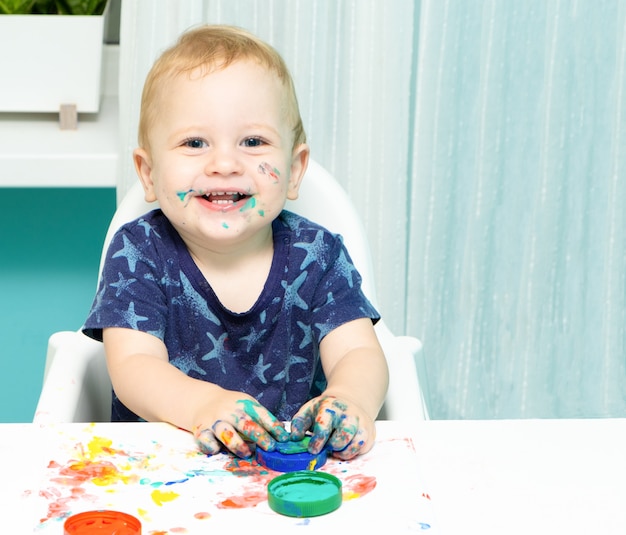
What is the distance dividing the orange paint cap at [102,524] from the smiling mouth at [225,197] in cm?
43

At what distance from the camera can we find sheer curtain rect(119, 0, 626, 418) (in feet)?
4.51

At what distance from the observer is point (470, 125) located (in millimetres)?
1457

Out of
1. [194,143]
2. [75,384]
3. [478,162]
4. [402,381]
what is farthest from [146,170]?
[478,162]

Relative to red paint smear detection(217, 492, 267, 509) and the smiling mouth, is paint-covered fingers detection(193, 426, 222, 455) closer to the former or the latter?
red paint smear detection(217, 492, 267, 509)

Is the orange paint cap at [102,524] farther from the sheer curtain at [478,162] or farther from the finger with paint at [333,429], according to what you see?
the sheer curtain at [478,162]

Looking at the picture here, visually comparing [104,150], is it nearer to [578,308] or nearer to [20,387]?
[20,387]

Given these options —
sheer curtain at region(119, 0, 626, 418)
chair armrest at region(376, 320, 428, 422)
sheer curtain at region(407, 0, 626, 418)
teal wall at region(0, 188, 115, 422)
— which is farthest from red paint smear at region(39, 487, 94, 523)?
teal wall at region(0, 188, 115, 422)

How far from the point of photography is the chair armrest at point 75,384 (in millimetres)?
870

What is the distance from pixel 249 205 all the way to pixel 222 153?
0.19ft

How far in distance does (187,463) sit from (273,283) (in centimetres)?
38

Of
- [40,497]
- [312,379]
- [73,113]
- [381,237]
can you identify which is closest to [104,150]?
[73,113]

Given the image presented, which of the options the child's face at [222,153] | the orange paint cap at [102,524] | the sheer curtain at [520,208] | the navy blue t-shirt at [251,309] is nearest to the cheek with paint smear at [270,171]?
the child's face at [222,153]

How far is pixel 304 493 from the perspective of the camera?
58 cm

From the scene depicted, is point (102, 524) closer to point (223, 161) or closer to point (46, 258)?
point (223, 161)
